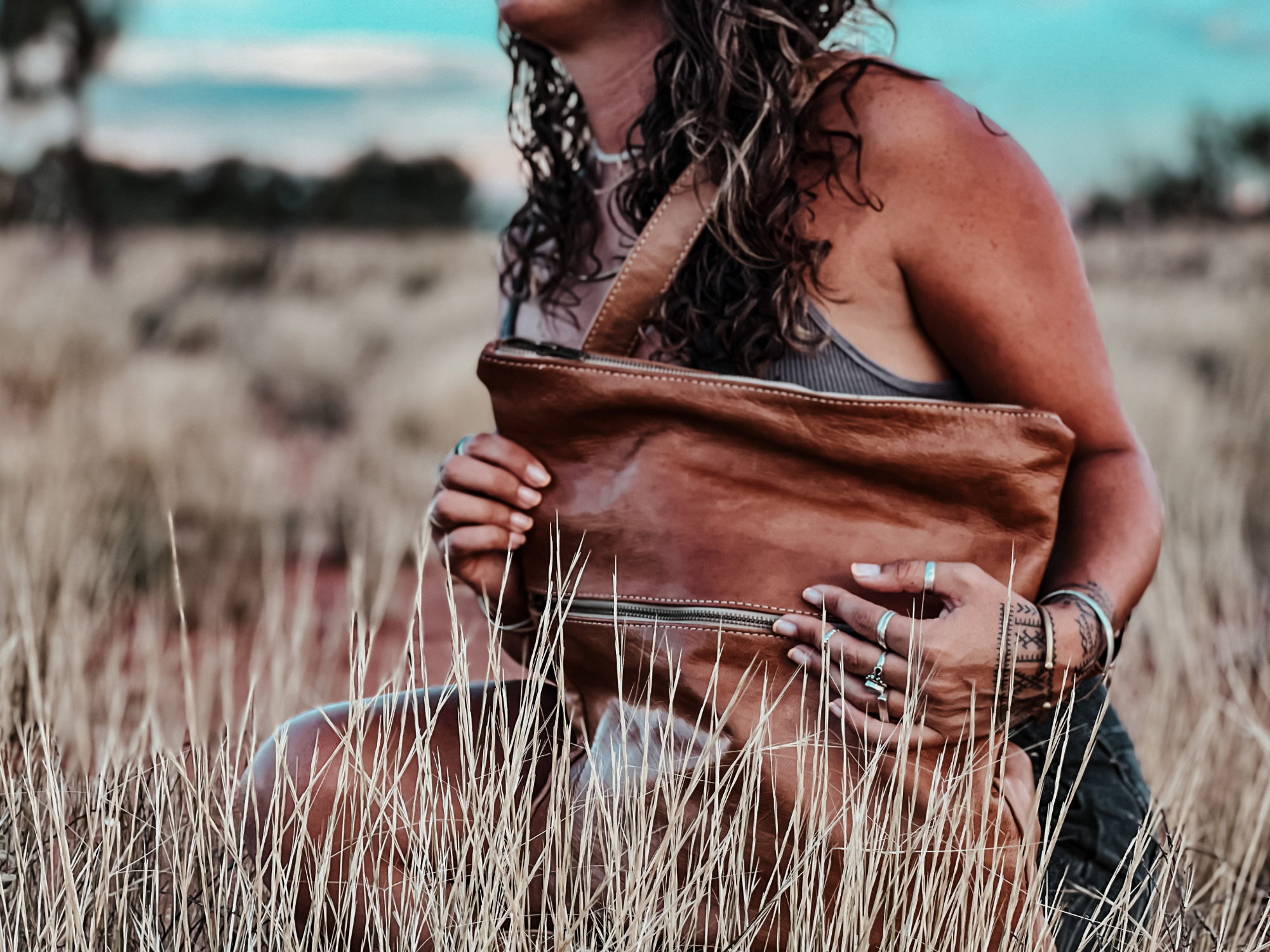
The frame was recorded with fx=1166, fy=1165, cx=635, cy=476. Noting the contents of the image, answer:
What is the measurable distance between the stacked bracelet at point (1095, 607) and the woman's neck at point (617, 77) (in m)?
0.85

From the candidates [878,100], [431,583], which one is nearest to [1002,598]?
[878,100]

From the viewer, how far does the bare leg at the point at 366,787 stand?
1.28m

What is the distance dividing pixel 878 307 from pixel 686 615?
18.9 inches

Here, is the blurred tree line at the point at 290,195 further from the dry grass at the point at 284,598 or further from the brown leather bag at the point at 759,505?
the brown leather bag at the point at 759,505

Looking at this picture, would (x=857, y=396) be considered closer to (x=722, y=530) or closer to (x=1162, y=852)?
(x=722, y=530)

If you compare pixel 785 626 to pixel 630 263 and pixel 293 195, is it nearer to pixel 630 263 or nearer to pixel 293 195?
pixel 630 263

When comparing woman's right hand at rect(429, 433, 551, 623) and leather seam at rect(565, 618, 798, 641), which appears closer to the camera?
leather seam at rect(565, 618, 798, 641)

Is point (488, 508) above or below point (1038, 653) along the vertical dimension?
above

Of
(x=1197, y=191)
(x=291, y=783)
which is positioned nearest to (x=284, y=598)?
(x=291, y=783)

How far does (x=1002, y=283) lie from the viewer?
1389 millimetres

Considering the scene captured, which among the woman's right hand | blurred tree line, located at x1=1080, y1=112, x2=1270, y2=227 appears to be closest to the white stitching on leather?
the woman's right hand

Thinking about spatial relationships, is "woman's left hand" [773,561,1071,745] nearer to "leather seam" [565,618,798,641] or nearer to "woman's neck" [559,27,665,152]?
"leather seam" [565,618,798,641]

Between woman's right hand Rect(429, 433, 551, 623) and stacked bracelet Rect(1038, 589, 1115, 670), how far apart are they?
0.59m

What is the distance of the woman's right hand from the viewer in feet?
4.47
